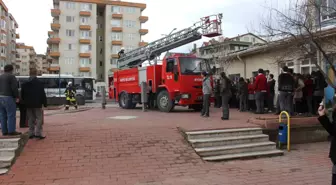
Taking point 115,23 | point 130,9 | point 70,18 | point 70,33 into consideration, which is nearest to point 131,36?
point 115,23

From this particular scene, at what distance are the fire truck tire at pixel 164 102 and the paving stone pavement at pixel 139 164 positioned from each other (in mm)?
5658

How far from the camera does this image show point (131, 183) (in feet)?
18.6

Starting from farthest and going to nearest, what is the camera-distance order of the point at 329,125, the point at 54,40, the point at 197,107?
the point at 54,40, the point at 197,107, the point at 329,125

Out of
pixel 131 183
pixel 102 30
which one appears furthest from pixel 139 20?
pixel 131 183

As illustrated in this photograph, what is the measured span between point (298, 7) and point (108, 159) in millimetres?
6892

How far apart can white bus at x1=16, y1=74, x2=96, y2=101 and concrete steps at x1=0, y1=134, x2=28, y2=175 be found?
24725mm

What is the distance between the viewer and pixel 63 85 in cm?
3272

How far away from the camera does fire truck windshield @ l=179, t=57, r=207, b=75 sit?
13.8 meters

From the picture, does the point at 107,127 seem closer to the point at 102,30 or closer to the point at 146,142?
the point at 146,142

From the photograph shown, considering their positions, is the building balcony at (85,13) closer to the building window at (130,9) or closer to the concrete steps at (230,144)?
the building window at (130,9)

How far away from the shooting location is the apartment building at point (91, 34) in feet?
216

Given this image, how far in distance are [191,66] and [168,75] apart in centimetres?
112

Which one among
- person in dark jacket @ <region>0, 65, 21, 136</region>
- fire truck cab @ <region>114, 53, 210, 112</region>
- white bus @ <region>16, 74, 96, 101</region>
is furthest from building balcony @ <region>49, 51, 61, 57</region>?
person in dark jacket @ <region>0, 65, 21, 136</region>

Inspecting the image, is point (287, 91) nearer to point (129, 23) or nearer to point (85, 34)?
point (85, 34)
